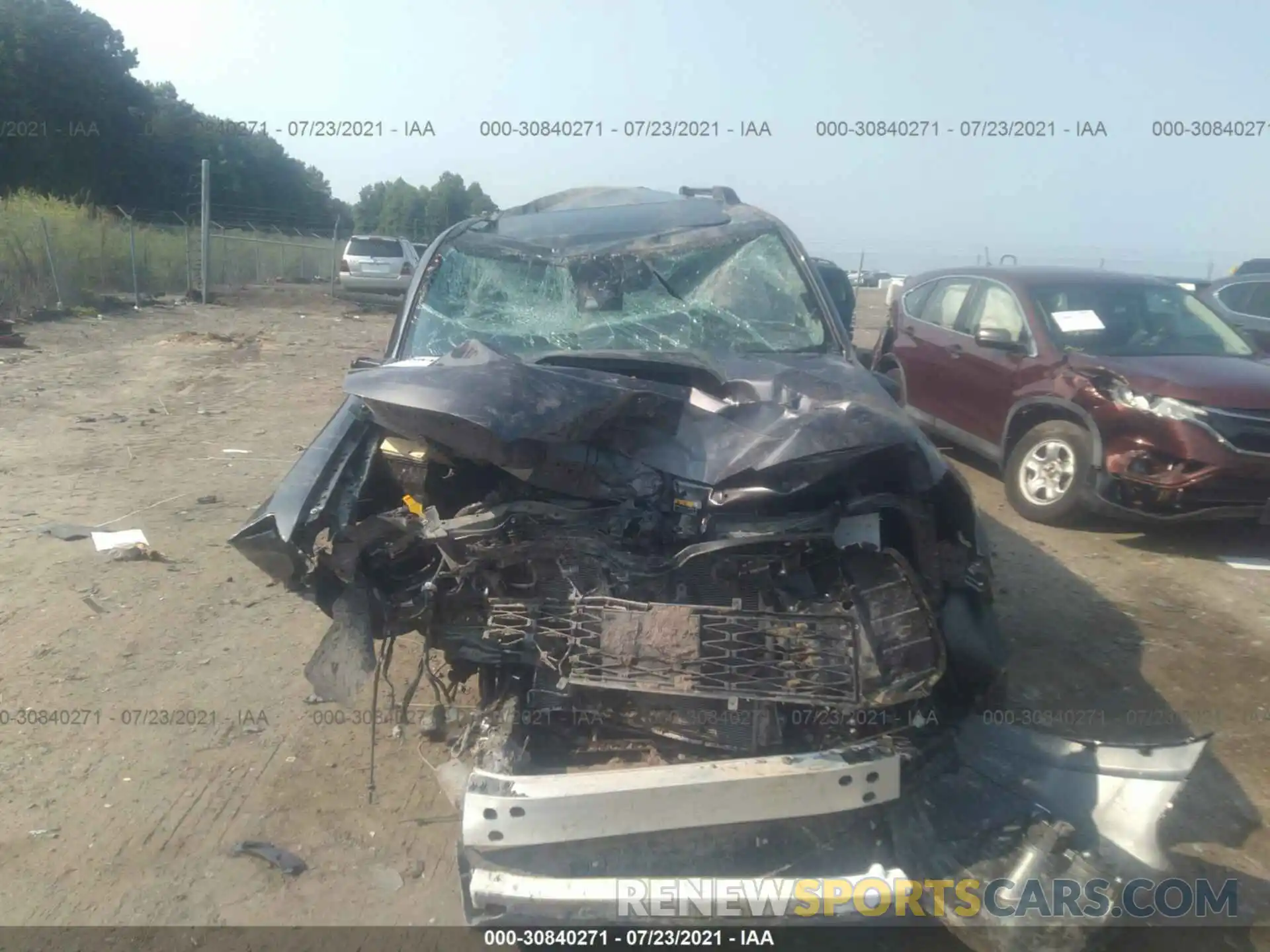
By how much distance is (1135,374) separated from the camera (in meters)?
5.88

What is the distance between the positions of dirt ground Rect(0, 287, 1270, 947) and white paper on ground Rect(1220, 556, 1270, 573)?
97 millimetres

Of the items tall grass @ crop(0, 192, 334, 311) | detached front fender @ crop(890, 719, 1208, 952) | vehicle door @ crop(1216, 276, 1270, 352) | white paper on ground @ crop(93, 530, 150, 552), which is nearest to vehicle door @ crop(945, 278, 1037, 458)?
vehicle door @ crop(1216, 276, 1270, 352)

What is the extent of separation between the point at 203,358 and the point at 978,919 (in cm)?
1266

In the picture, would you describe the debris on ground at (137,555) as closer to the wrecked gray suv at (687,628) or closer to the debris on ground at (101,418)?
the wrecked gray suv at (687,628)

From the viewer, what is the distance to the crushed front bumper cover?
7.71 ft

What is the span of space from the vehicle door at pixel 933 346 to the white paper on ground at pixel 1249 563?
7.63 feet

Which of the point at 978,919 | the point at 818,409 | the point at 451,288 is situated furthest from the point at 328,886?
the point at 451,288

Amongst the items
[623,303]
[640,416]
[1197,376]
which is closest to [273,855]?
[640,416]

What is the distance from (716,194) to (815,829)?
4.09m

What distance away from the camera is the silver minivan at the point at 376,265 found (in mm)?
22250

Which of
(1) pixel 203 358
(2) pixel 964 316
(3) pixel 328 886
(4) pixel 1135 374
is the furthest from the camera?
(1) pixel 203 358

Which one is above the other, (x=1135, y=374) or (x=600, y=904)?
(x=1135, y=374)

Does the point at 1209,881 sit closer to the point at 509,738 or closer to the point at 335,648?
the point at 509,738

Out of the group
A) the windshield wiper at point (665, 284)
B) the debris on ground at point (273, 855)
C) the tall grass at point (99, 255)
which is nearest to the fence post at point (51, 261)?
the tall grass at point (99, 255)
